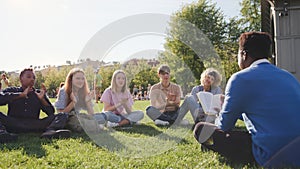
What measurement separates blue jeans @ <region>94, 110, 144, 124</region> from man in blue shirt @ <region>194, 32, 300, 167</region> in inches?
119

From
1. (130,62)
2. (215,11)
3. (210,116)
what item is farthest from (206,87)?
(215,11)

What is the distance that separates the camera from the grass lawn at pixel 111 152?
288cm

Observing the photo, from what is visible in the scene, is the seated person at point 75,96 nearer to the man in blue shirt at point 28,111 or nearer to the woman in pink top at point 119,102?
the man in blue shirt at point 28,111

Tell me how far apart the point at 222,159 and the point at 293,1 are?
6.71 m

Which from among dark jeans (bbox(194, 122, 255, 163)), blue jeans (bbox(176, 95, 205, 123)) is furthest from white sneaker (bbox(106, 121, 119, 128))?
dark jeans (bbox(194, 122, 255, 163))

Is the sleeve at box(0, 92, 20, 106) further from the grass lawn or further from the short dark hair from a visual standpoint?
the short dark hair

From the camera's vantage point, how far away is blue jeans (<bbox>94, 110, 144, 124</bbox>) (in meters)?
5.33

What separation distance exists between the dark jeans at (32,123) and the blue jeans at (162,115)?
1738 mm

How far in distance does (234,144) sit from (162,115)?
3129 millimetres

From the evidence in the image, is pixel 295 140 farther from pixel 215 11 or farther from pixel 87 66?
pixel 215 11

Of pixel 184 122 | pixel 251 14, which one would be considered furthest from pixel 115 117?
pixel 251 14

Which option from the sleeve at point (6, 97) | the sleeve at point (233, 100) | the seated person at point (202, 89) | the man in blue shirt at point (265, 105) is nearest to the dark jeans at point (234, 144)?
the man in blue shirt at point (265, 105)

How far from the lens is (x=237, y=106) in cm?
252

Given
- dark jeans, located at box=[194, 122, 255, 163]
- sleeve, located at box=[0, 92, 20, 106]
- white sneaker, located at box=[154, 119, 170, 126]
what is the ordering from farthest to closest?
white sneaker, located at box=[154, 119, 170, 126]
sleeve, located at box=[0, 92, 20, 106]
dark jeans, located at box=[194, 122, 255, 163]
